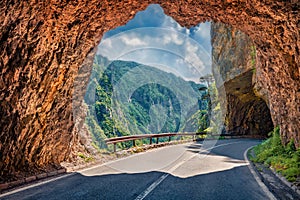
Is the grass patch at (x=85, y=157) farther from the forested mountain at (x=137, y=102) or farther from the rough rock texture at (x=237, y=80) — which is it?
the forested mountain at (x=137, y=102)

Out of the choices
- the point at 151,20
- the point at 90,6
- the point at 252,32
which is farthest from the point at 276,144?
the point at 90,6

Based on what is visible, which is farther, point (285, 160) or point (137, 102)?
point (137, 102)

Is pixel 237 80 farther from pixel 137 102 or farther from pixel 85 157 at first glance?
pixel 137 102

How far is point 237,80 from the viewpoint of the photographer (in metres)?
26.9

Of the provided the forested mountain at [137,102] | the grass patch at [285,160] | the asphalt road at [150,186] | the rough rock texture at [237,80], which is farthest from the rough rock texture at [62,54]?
the forested mountain at [137,102]

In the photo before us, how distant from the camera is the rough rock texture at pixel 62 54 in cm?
688

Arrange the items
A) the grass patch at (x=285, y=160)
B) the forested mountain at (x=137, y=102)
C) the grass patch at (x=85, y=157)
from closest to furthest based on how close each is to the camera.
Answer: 1. the grass patch at (x=285, y=160)
2. the grass patch at (x=85, y=157)
3. the forested mountain at (x=137, y=102)

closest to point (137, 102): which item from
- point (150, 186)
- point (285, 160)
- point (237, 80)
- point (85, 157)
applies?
point (237, 80)

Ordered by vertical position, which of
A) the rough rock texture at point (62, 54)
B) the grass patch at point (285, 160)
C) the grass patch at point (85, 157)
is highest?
the rough rock texture at point (62, 54)

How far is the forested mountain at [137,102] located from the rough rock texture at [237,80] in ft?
76.4

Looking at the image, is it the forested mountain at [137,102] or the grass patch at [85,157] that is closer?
the grass patch at [85,157]

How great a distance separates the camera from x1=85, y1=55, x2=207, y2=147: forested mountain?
6303cm

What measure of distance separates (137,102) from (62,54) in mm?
93250

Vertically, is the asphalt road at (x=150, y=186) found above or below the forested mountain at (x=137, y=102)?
below
